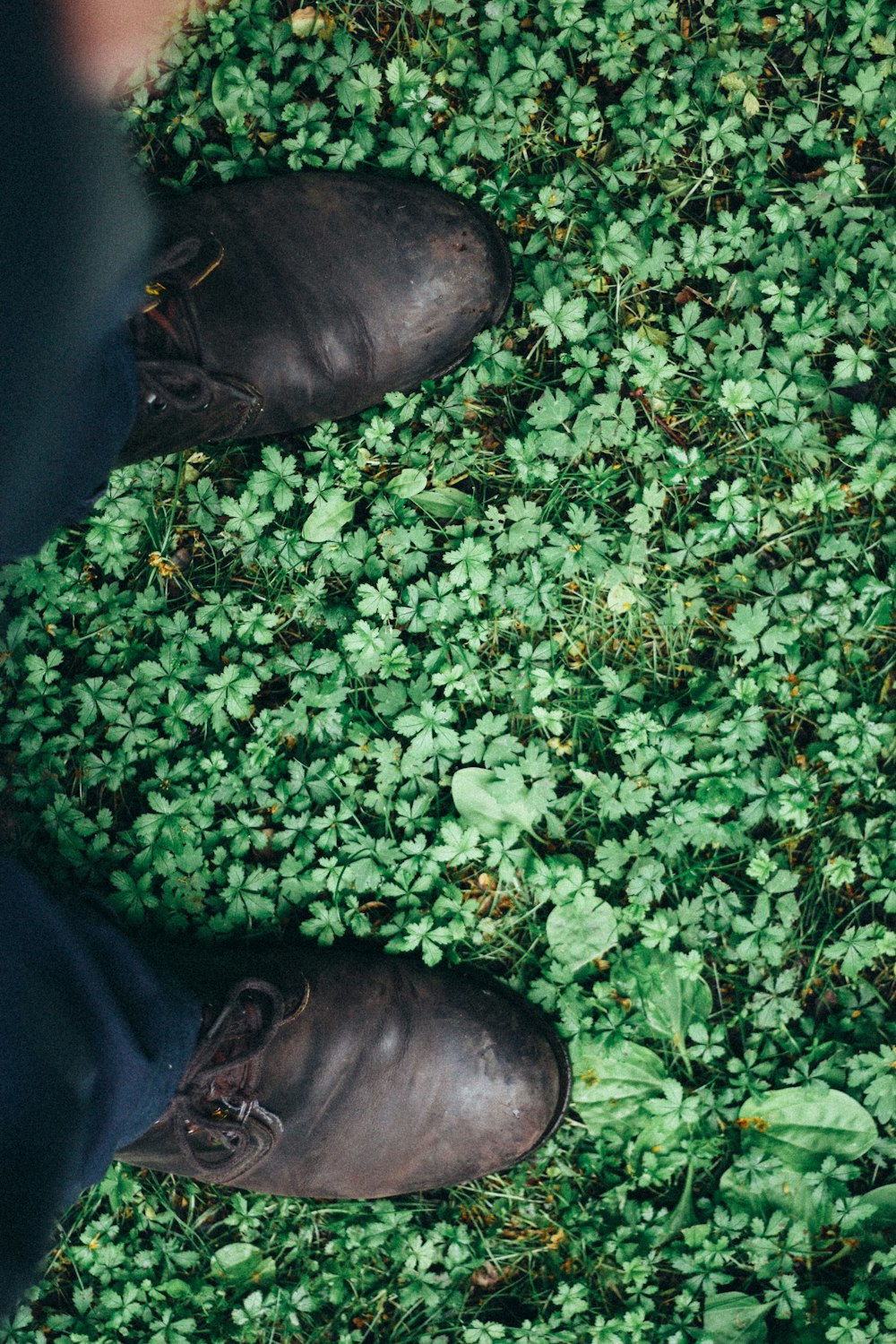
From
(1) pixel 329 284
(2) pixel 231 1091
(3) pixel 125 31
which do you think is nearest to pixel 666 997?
(2) pixel 231 1091

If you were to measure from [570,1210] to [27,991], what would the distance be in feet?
5.24

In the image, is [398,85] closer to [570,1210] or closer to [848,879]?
[848,879]

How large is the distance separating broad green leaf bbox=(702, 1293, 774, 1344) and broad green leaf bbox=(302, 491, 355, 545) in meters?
2.30

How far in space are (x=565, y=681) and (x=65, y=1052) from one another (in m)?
1.51

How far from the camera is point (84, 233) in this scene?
1.91 meters

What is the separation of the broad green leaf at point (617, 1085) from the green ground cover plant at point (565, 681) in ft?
0.04

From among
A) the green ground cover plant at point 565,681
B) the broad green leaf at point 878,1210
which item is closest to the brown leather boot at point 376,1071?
the green ground cover plant at point 565,681

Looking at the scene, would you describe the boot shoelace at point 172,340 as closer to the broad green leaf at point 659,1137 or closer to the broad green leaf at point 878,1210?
the broad green leaf at point 659,1137

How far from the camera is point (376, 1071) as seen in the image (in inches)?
99.6

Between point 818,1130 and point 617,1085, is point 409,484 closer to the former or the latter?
point 617,1085

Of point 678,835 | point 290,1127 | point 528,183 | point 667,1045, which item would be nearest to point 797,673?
point 678,835

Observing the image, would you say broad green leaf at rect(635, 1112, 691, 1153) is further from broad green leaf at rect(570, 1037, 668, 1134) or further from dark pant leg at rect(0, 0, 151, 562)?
dark pant leg at rect(0, 0, 151, 562)

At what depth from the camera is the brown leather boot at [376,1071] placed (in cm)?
243

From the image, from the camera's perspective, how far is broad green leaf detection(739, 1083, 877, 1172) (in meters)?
2.59
